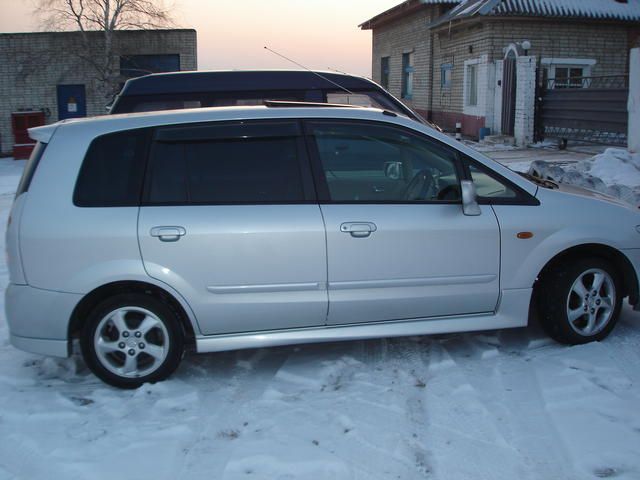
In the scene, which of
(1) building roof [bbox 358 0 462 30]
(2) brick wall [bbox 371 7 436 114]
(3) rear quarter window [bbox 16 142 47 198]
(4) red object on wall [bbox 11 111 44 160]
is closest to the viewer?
(3) rear quarter window [bbox 16 142 47 198]

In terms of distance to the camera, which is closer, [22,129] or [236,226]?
[236,226]

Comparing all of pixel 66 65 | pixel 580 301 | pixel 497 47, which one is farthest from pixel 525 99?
pixel 580 301

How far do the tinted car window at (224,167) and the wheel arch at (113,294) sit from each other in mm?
548

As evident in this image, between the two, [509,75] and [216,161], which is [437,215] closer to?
Answer: [216,161]

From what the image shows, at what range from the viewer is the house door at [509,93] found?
20.9m

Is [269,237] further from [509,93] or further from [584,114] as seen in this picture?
[509,93]

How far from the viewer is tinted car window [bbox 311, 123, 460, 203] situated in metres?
4.78

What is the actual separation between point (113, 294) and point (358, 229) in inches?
63.2

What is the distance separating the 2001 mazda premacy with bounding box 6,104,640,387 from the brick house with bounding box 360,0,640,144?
52.7ft

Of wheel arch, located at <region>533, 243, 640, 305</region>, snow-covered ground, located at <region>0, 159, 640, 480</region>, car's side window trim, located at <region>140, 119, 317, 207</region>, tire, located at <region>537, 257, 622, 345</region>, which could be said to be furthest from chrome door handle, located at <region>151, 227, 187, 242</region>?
tire, located at <region>537, 257, 622, 345</region>

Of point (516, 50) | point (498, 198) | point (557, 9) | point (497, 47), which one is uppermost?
point (557, 9)

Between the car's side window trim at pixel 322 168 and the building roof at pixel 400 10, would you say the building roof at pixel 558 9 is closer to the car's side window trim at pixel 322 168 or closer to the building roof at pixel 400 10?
the building roof at pixel 400 10

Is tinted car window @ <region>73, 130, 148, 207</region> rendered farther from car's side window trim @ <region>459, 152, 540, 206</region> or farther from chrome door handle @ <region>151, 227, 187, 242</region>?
car's side window trim @ <region>459, 152, 540, 206</region>

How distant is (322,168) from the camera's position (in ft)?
15.5
